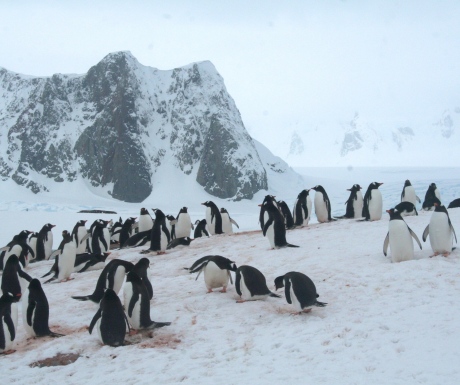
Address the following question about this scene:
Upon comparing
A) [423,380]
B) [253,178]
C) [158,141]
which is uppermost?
[158,141]

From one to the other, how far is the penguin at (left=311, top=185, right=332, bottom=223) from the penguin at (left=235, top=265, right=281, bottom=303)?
764 centimetres

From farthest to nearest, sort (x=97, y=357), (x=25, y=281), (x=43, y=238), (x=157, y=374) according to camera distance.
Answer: (x=43, y=238), (x=25, y=281), (x=97, y=357), (x=157, y=374)

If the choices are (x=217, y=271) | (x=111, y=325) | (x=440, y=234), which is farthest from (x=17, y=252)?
(x=440, y=234)

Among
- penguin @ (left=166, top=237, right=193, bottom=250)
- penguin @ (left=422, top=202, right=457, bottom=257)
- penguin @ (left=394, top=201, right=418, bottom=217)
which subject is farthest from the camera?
penguin @ (left=394, top=201, right=418, bottom=217)

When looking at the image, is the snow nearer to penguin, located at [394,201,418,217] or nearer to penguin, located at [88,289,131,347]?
penguin, located at [88,289,131,347]

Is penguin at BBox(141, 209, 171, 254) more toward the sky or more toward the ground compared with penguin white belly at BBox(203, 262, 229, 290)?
more toward the sky

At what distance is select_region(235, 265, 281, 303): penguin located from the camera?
620cm

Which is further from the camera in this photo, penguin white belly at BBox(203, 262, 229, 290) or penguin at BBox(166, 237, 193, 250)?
penguin at BBox(166, 237, 193, 250)

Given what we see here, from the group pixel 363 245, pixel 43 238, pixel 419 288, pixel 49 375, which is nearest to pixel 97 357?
pixel 49 375

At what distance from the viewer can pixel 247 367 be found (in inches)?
169

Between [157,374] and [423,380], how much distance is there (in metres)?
2.21

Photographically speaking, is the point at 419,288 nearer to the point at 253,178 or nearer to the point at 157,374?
the point at 157,374

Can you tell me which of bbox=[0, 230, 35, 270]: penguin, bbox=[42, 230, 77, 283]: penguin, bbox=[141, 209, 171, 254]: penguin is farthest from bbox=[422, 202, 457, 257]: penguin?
bbox=[0, 230, 35, 270]: penguin

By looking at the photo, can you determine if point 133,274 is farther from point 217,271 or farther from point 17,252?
point 17,252
